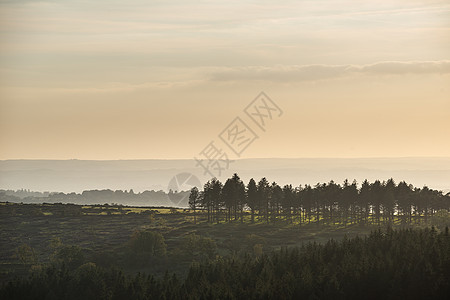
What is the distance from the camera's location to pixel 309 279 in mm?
104750

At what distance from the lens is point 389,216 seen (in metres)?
197

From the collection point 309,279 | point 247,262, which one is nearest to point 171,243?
point 247,262

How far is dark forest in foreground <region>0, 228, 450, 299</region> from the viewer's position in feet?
328

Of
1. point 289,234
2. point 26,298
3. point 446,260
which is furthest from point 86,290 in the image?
point 289,234

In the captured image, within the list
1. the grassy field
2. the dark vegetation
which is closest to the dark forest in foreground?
the dark vegetation

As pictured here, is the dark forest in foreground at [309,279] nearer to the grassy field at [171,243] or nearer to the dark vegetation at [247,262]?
the dark vegetation at [247,262]

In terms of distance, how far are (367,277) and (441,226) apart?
264 feet

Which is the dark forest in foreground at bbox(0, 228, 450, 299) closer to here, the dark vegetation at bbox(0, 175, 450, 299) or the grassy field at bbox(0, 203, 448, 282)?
the dark vegetation at bbox(0, 175, 450, 299)

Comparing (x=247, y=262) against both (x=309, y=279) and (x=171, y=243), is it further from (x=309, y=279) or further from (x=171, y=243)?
(x=171, y=243)

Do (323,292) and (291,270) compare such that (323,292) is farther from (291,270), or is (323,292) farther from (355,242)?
(355,242)

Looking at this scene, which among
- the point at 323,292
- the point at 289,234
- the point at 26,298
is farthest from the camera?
the point at 289,234

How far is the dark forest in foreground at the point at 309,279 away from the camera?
328 ft

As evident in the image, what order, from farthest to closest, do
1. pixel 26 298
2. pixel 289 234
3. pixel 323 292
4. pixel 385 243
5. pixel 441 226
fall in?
pixel 289 234 < pixel 441 226 < pixel 385 243 < pixel 26 298 < pixel 323 292

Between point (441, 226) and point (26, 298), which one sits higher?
point (441, 226)
